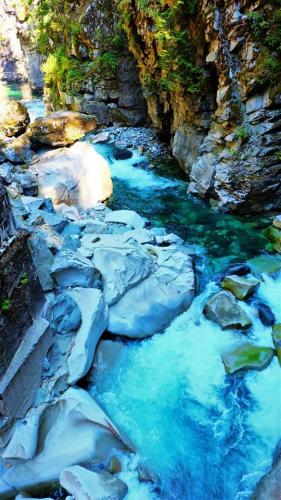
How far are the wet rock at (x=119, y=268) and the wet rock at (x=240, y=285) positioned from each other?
1.22 metres

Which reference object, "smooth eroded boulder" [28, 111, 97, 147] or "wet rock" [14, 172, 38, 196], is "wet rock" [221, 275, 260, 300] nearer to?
"wet rock" [14, 172, 38, 196]

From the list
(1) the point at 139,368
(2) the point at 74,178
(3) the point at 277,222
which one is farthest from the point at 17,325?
(2) the point at 74,178

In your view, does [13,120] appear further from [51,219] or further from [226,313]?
[226,313]

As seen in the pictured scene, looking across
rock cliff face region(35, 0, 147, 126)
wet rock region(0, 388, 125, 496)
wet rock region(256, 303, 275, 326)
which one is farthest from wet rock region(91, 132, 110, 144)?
wet rock region(0, 388, 125, 496)

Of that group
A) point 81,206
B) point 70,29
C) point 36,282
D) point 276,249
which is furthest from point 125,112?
point 36,282

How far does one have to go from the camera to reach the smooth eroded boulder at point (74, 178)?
845cm

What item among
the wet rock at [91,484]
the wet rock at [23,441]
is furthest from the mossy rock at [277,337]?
the wet rock at [23,441]

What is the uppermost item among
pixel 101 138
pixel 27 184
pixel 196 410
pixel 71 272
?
pixel 101 138

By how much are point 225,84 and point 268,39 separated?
1.12 metres

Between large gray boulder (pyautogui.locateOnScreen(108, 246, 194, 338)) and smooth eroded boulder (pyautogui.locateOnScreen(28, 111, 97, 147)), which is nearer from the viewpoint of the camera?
large gray boulder (pyautogui.locateOnScreen(108, 246, 194, 338))

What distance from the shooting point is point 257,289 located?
18.9ft

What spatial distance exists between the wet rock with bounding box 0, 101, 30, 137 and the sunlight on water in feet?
29.3

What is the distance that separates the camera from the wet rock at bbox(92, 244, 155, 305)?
17.5 ft

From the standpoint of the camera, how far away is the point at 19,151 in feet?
32.2
